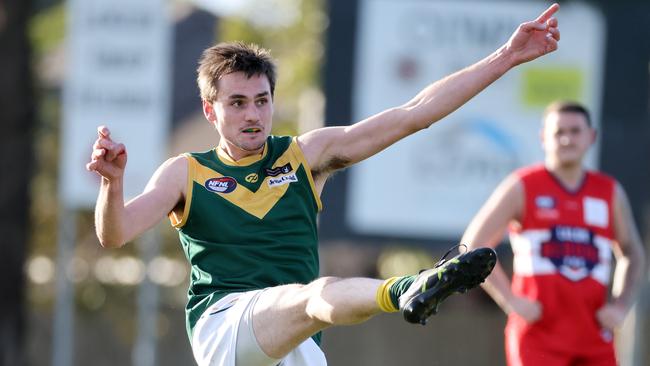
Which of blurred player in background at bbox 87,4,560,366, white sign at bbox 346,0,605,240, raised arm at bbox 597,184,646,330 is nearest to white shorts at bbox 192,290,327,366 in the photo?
blurred player in background at bbox 87,4,560,366

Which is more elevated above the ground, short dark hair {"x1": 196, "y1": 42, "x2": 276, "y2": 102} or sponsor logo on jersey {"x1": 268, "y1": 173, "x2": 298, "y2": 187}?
short dark hair {"x1": 196, "y1": 42, "x2": 276, "y2": 102}

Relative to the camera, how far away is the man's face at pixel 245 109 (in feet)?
20.4

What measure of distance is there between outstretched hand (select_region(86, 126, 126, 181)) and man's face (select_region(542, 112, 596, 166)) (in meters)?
3.01

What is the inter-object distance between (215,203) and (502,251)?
8.57 metres

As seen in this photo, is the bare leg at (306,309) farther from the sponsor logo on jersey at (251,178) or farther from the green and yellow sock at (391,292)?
the sponsor logo on jersey at (251,178)

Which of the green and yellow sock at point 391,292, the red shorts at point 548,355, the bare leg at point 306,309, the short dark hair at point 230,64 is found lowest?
the red shorts at point 548,355

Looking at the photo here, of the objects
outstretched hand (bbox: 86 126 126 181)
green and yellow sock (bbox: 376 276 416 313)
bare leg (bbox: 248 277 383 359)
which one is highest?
outstretched hand (bbox: 86 126 126 181)

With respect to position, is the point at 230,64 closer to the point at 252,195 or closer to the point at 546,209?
the point at 252,195

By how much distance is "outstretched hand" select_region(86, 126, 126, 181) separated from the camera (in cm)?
565

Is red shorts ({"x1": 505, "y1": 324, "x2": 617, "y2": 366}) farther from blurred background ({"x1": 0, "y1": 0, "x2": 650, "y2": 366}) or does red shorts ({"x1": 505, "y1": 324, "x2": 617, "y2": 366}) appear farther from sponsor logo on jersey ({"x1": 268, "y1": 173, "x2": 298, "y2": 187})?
blurred background ({"x1": 0, "y1": 0, "x2": 650, "y2": 366})

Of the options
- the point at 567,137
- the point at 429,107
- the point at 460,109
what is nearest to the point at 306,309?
the point at 429,107

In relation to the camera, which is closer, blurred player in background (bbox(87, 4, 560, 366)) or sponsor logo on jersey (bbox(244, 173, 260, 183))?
blurred player in background (bbox(87, 4, 560, 366))

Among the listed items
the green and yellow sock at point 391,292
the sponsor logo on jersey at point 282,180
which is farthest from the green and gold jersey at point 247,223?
the green and yellow sock at point 391,292

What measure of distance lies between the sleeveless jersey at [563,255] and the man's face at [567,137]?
0.13m
